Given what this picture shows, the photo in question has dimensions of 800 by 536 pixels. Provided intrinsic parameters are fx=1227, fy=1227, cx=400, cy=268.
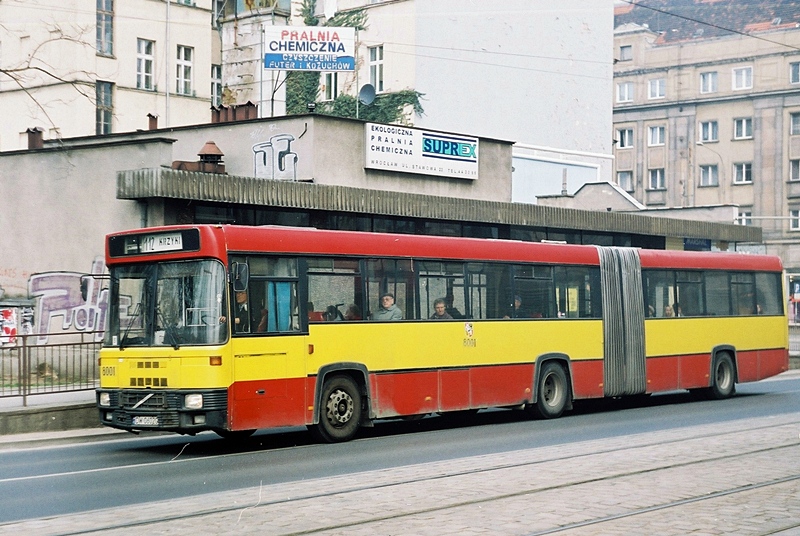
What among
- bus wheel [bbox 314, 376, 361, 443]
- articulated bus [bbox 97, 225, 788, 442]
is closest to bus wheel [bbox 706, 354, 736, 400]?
articulated bus [bbox 97, 225, 788, 442]

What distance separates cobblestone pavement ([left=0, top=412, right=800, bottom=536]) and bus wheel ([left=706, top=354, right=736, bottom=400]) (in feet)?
33.5

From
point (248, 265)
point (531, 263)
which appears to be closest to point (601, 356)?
point (531, 263)

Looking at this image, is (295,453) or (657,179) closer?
(295,453)

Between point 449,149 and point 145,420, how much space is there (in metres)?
17.1

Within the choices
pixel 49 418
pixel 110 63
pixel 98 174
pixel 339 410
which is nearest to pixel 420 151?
pixel 98 174

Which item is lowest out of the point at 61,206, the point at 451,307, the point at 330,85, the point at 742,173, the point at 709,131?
the point at 451,307

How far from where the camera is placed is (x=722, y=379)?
995 inches

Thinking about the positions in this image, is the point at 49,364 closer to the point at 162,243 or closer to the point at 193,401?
the point at 162,243

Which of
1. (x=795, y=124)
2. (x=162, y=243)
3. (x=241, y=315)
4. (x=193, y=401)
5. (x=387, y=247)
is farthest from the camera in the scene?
(x=795, y=124)

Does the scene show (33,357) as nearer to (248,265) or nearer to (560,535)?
(248,265)

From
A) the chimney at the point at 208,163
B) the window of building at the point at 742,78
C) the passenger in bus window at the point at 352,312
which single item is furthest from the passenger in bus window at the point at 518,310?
the window of building at the point at 742,78

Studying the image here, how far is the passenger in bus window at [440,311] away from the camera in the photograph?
1867 cm

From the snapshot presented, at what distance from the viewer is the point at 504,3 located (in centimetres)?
5156

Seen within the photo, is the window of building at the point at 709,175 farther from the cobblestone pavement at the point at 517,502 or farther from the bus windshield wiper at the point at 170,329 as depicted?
the bus windshield wiper at the point at 170,329
